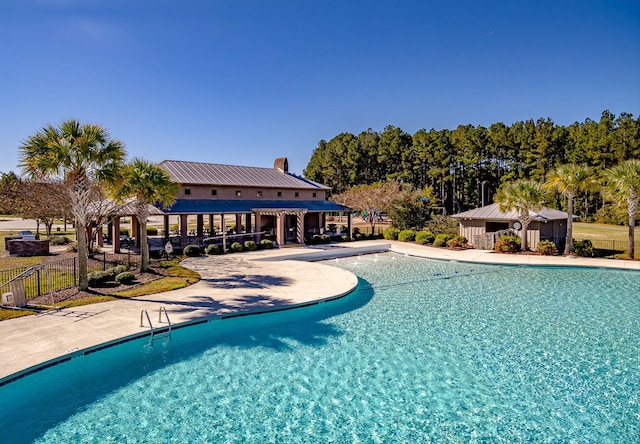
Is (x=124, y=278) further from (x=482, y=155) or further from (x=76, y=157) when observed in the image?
(x=482, y=155)

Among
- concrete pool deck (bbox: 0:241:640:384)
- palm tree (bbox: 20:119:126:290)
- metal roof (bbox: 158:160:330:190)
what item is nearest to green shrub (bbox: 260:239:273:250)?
concrete pool deck (bbox: 0:241:640:384)

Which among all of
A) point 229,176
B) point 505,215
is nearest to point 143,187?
point 229,176

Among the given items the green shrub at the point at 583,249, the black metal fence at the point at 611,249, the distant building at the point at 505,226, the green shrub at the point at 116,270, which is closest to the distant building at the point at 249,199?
the green shrub at the point at 116,270

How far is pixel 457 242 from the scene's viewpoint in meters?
29.8

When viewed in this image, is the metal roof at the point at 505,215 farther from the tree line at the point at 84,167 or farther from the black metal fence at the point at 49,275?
the black metal fence at the point at 49,275

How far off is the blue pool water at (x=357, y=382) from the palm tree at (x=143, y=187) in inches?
369

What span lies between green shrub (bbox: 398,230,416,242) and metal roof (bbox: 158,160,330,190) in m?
8.73

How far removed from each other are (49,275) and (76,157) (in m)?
6.47

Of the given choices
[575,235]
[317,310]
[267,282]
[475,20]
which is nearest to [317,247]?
[267,282]

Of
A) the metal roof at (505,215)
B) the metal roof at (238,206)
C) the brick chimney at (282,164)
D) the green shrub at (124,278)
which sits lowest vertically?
the green shrub at (124,278)

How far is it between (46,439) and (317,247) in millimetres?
23226

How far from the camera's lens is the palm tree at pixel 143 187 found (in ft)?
59.3

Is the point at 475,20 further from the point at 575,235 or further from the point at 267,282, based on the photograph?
the point at 575,235

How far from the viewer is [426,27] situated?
20.9 m
